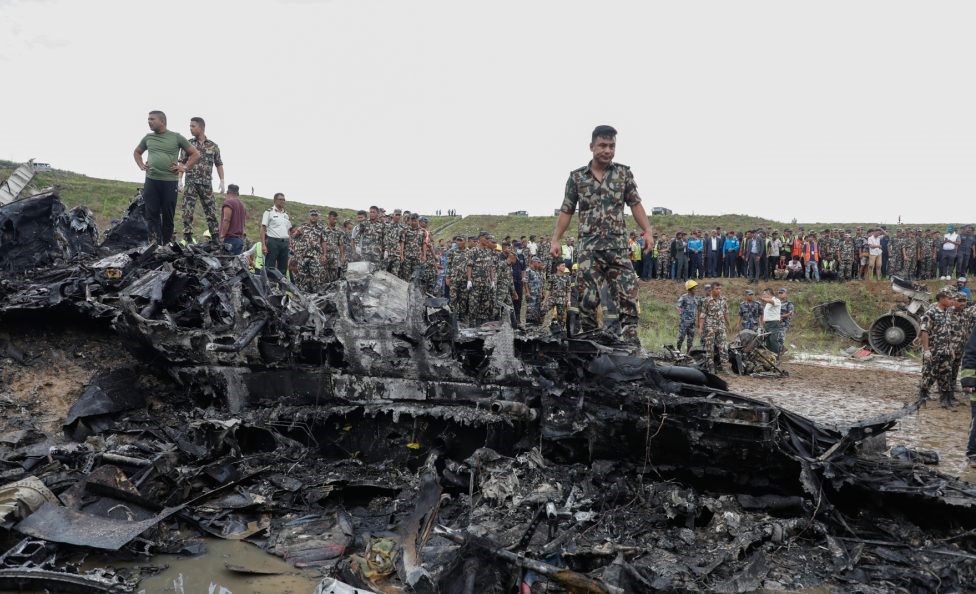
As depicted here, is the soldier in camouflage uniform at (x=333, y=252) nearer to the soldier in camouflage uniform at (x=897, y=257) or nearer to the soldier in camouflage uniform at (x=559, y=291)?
the soldier in camouflage uniform at (x=559, y=291)

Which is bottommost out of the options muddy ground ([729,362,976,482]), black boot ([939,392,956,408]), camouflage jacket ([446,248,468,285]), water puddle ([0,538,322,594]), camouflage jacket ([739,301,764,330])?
water puddle ([0,538,322,594])

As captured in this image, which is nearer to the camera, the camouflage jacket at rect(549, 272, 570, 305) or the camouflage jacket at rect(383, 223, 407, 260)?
the camouflage jacket at rect(383, 223, 407, 260)

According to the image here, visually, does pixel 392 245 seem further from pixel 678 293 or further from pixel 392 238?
pixel 678 293

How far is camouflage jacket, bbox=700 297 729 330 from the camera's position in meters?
12.8

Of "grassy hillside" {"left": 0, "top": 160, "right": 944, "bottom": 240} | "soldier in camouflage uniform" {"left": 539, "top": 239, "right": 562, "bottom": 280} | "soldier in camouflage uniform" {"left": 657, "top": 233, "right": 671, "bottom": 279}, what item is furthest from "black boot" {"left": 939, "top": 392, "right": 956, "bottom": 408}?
"grassy hillside" {"left": 0, "top": 160, "right": 944, "bottom": 240}

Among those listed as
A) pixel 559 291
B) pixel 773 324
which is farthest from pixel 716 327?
pixel 559 291

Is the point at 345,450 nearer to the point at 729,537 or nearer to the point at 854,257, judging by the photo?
the point at 729,537

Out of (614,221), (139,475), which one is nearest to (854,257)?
(614,221)

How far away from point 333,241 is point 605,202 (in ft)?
26.7

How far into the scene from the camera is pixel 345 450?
573cm

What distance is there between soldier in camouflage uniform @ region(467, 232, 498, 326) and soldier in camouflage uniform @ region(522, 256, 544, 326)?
2.55m

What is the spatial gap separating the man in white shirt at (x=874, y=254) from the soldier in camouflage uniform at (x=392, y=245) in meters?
17.1

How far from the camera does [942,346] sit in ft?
30.5

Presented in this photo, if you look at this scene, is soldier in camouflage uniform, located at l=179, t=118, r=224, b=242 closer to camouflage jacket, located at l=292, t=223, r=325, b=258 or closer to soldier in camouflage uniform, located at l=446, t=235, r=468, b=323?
camouflage jacket, located at l=292, t=223, r=325, b=258
